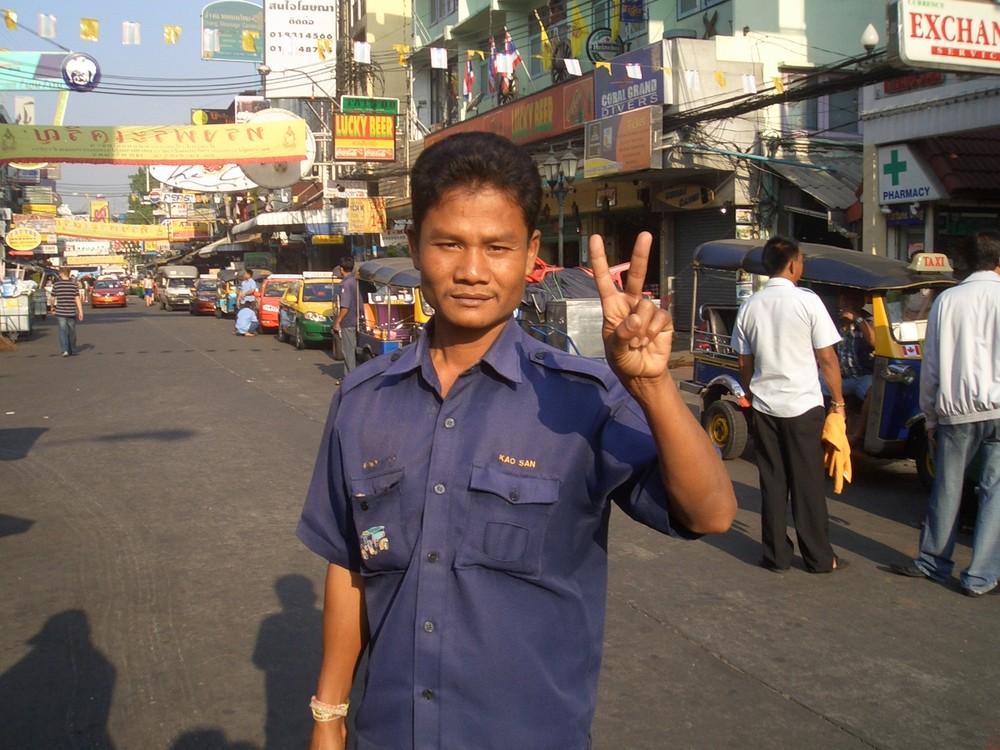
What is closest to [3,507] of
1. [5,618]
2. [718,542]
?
[5,618]

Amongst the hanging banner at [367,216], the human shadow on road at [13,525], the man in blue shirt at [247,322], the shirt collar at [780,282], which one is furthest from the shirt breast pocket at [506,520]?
the hanging banner at [367,216]

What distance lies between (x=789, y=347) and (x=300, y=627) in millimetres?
3275

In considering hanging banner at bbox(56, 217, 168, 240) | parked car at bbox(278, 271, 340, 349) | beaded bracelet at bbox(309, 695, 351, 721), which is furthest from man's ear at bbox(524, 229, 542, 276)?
hanging banner at bbox(56, 217, 168, 240)

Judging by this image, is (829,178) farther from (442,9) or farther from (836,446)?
(442,9)

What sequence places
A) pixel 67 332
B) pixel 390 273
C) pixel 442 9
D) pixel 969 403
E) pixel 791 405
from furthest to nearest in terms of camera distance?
pixel 442 9 < pixel 67 332 < pixel 390 273 < pixel 791 405 < pixel 969 403

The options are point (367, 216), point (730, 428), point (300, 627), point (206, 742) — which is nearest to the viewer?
point (206, 742)

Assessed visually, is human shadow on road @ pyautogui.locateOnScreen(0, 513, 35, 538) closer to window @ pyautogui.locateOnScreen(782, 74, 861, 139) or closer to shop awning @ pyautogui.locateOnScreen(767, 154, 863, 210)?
shop awning @ pyautogui.locateOnScreen(767, 154, 863, 210)

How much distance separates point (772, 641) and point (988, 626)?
121 cm

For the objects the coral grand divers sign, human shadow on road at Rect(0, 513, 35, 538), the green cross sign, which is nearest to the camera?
human shadow on road at Rect(0, 513, 35, 538)

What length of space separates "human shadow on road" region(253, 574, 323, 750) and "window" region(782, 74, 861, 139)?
1669 centimetres

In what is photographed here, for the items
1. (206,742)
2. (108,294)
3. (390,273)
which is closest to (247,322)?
(390,273)

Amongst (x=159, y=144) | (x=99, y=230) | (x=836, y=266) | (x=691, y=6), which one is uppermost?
(x=99, y=230)

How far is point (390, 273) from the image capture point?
15.3m

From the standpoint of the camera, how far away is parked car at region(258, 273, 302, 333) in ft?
91.2
